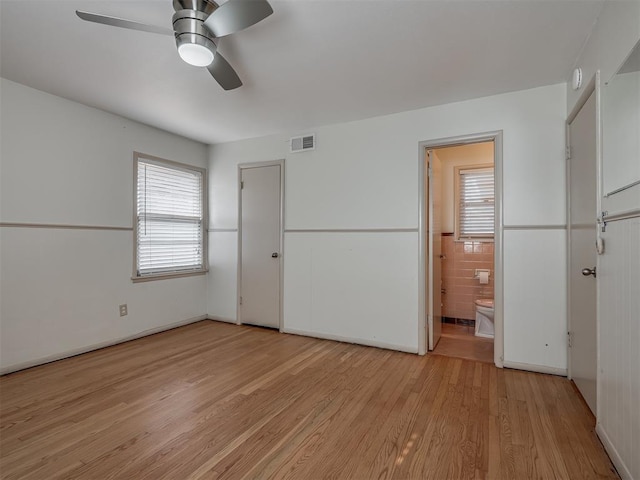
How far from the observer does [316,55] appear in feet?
7.75

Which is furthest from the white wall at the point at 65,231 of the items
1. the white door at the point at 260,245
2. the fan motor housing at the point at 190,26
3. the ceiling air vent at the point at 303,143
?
the fan motor housing at the point at 190,26

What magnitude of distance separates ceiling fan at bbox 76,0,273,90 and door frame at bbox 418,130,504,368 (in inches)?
85.3

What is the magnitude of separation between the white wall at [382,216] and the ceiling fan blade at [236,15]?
209 cm

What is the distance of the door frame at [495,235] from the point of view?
294cm

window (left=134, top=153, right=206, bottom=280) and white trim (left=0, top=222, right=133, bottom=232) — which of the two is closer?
white trim (left=0, top=222, right=133, bottom=232)

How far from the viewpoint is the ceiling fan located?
1.62 metres

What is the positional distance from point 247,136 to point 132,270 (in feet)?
7.13

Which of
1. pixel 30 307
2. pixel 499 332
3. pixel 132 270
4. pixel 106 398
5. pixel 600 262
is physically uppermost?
pixel 600 262

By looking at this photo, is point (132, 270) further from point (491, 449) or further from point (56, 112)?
point (491, 449)

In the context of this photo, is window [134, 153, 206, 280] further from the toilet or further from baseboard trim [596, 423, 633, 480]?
baseboard trim [596, 423, 633, 480]

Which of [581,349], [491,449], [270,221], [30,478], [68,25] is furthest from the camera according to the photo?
[270,221]

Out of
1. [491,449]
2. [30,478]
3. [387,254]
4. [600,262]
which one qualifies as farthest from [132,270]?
[600,262]

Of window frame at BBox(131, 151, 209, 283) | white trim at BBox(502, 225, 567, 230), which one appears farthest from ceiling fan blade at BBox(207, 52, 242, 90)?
white trim at BBox(502, 225, 567, 230)

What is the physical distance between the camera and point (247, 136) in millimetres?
4324
